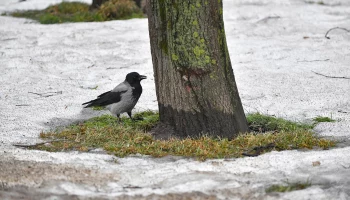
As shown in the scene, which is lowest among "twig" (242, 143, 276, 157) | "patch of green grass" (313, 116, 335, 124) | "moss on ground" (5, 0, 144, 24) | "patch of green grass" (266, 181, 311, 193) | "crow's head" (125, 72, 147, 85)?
"patch of green grass" (313, 116, 335, 124)

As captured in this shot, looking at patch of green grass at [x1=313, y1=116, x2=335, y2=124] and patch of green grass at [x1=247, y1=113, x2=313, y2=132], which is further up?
patch of green grass at [x1=247, y1=113, x2=313, y2=132]

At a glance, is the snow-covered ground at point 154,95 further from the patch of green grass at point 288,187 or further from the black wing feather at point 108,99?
the black wing feather at point 108,99

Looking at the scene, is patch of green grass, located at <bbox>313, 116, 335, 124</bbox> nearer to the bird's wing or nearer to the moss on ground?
the bird's wing

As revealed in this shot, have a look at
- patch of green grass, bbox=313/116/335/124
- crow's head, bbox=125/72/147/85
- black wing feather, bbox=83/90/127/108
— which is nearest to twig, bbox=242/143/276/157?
patch of green grass, bbox=313/116/335/124

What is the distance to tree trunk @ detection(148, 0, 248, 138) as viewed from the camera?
7.03m

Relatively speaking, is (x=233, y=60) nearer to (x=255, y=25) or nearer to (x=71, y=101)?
(x=255, y=25)

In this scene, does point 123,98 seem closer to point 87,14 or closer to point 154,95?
point 154,95

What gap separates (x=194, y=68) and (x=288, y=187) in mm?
2239

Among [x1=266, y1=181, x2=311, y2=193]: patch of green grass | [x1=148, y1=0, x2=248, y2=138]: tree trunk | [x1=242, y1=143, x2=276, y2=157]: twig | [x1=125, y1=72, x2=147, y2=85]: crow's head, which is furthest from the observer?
[x1=125, y1=72, x2=147, y2=85]: crow's head

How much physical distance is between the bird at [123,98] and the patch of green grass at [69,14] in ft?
25.0

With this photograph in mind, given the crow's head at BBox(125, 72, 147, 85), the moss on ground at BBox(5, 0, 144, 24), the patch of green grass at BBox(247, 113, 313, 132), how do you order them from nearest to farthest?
1. the patch of green grass at BBox(247, 113, 313, 132)
2. the crow's head at BBox(125, 72, 147, 85)
3. the moss on ground at BBox(5, 0, 144, 24)

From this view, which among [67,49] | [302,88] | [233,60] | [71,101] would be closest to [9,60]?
[67,49]

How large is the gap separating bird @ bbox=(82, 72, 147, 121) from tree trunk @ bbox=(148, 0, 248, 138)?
89cm

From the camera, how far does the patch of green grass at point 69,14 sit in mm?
15891
